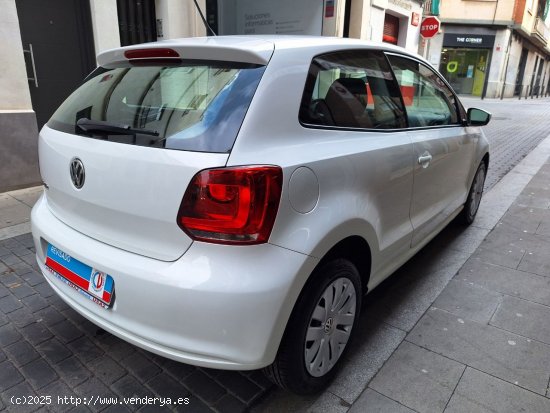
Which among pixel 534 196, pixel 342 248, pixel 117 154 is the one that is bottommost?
pixel 534 196

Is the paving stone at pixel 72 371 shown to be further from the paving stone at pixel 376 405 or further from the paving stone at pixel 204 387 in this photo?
the paving stone at pixel 376 405

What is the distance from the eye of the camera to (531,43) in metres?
34.8

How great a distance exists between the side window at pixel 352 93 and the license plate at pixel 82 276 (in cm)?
112

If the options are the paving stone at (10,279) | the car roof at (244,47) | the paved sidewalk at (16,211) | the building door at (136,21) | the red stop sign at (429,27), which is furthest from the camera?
the red stop sign at (429,27)

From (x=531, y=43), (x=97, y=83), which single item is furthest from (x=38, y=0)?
(x=531, y=43)

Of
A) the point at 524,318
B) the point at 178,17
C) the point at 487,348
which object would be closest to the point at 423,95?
the point at 524,318

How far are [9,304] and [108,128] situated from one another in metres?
1.70

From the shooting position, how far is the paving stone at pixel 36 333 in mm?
2549

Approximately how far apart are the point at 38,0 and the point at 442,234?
5.44m

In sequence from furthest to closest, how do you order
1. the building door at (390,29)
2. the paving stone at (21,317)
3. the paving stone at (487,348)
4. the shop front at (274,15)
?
the building door at (390,29)
the shop front at (274,15)
the paving stone at (21,317)
the paving stone at (487,348)

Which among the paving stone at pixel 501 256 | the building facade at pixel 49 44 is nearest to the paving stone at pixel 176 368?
the paving stone at pixel 501 256

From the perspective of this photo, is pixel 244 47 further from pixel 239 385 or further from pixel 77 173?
pixel 239 385

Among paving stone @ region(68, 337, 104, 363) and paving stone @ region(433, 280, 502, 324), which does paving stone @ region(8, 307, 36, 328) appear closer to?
paving stone @ region(68, 337, 104, 363)

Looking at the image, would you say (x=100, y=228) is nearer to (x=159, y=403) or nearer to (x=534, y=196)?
(x=159, y=403)
